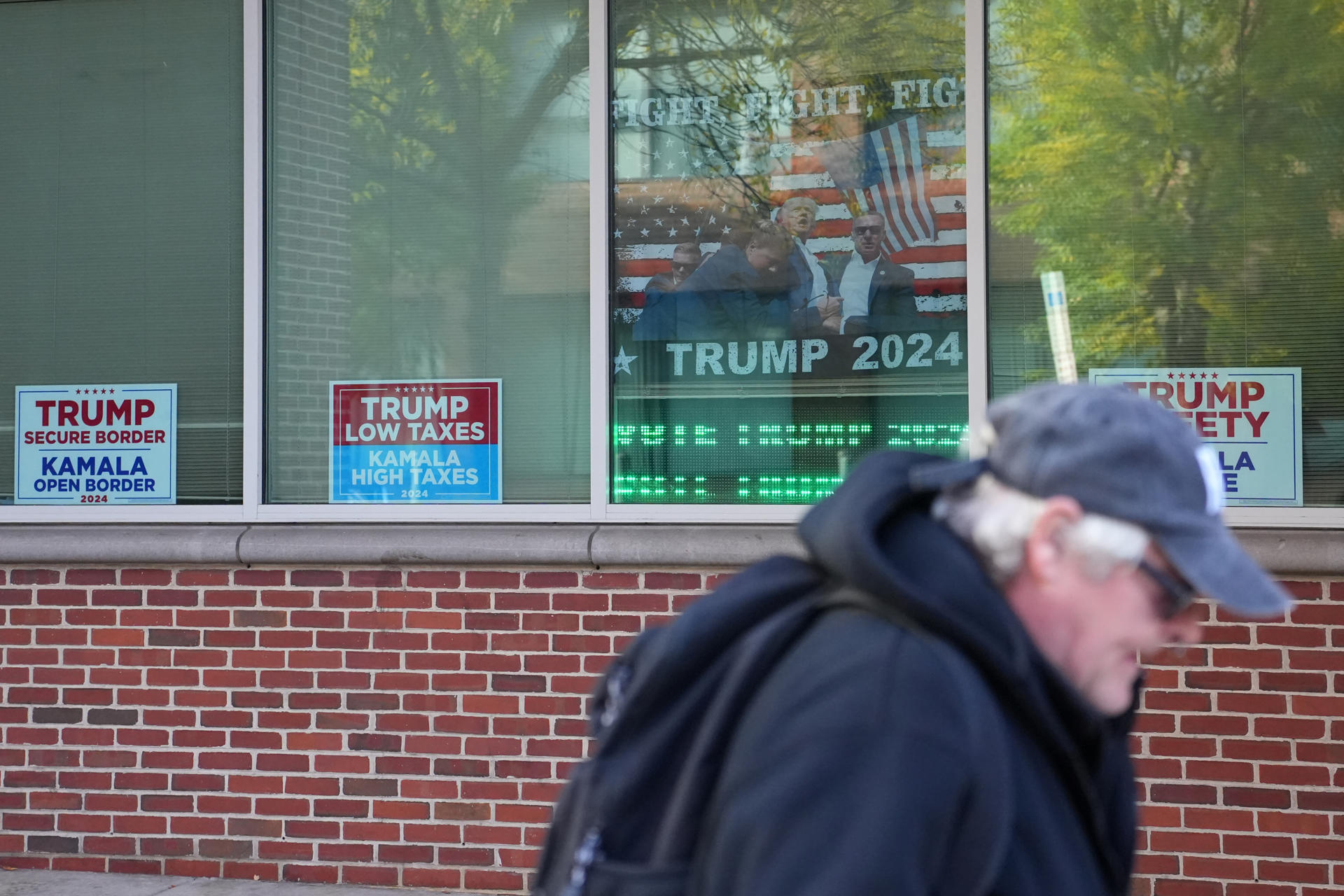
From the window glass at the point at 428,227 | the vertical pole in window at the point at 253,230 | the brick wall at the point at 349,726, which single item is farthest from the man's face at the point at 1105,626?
the vertical pole in window at the point at 253,230

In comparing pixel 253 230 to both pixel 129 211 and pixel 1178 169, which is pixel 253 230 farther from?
pixel 1178 169

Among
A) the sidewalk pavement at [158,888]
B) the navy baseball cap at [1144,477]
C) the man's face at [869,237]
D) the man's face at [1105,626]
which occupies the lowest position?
the sidewalk pavement at [158,888]

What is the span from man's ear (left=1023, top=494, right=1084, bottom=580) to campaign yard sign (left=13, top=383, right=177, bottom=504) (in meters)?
4.75

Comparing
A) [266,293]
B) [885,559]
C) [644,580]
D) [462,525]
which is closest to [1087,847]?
[885,559]

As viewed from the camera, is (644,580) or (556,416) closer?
(644,580)

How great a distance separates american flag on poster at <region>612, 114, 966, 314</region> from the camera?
5164 millimetres

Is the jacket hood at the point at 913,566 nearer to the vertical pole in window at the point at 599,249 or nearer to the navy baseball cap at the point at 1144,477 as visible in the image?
the navy baseball cap at the point at 1144,477

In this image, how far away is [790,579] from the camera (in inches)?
60.2

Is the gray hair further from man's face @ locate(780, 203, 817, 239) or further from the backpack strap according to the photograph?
man's face @ locate(780, 203, 817, 239)

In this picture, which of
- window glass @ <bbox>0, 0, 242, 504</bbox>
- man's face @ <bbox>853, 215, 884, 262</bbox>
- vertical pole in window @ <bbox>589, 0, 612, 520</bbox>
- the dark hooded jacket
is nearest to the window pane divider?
vertical pole in window @ <bbox>589, 0, 612, 520</bbox>

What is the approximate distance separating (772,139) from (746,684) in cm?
411

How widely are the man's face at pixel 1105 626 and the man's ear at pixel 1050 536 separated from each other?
0.01 meters

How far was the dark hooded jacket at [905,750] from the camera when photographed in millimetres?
1304

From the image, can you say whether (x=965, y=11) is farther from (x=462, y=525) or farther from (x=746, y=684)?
(x=746, y=684)
